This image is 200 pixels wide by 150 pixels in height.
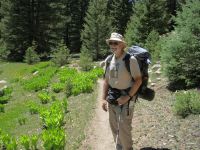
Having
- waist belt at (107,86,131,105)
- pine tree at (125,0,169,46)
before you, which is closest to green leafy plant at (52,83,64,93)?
pine tree at (125,0,169,46)

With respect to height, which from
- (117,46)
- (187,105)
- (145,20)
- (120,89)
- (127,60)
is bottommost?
(187,105)

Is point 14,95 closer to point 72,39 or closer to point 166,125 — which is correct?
point 166,125

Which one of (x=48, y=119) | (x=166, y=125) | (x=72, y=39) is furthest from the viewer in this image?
(x=72, y=39)

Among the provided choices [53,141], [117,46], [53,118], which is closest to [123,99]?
[117,46]

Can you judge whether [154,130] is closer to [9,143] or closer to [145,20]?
[9,143]

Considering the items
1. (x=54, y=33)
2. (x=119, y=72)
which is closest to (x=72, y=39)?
(x=54, y=33)

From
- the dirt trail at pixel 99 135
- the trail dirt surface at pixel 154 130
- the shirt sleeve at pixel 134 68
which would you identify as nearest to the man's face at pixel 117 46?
the shirt sleeve at pixel 134 68

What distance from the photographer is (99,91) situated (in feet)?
52.6

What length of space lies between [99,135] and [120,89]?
3768 millimetres

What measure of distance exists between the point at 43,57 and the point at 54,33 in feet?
16.0

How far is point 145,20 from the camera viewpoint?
27062 mm

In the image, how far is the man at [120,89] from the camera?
19.5 ft

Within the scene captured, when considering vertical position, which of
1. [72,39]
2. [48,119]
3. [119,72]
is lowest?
[72,39]

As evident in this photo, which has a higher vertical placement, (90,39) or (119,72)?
(119,72)
